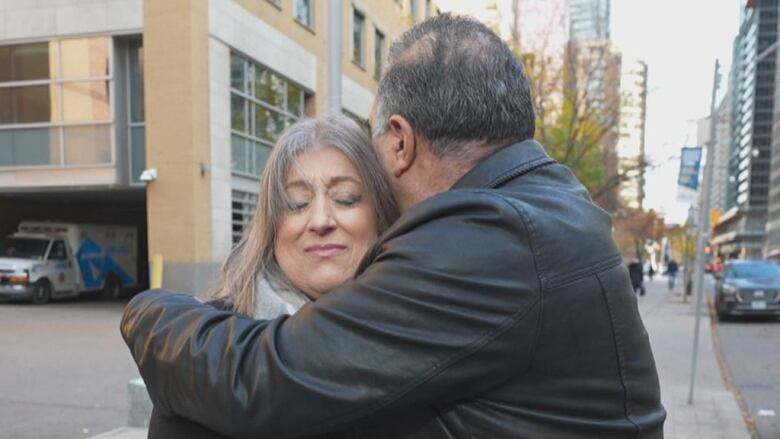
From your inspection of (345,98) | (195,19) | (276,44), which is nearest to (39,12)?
(195,19)

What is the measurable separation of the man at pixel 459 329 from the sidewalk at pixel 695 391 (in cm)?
613

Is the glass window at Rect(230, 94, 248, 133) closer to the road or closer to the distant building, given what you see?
the road

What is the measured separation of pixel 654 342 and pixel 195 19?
12313 mm

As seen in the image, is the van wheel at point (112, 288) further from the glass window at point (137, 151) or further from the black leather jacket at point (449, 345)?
the black leather jacket at point (449, 345)

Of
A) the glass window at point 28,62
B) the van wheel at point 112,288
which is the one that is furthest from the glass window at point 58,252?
the glass window at point 28,62

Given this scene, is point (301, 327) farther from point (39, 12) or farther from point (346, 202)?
point (39, 12)

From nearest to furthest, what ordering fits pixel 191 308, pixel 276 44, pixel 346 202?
pixel 191 308 → pixel 346 202 → pixel 276 44

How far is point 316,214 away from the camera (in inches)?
62.5

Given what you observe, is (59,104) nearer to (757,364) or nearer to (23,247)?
(23,247)

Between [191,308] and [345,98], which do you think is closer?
[191,308]

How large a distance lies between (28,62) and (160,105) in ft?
15.6

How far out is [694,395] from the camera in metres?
8.47

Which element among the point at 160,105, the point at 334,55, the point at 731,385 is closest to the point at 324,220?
the point at 334,55

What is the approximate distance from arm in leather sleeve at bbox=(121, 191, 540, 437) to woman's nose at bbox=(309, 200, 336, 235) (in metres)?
0.45
